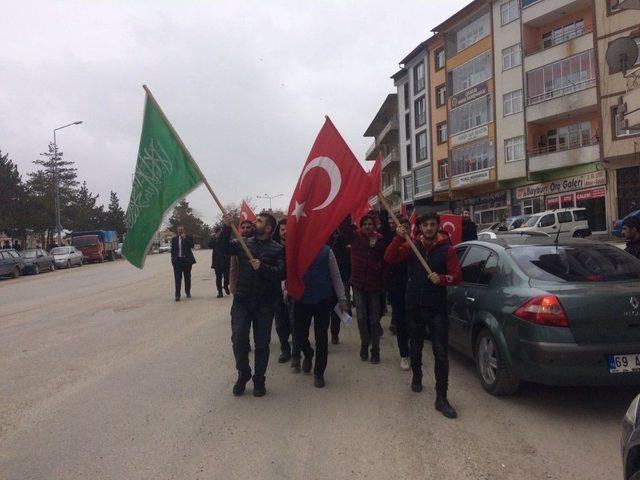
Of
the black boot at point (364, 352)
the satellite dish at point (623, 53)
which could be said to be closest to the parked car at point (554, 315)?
the black boot at point (364, 352)

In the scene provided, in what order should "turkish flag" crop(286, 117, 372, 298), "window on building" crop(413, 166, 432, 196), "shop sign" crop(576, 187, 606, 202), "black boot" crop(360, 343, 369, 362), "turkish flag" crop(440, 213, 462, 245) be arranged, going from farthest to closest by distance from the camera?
"window on building" crop(413, 166, 432, 196)
"shop sign" crop(576, 187, 606, 202)
"turkish flag" crop(440, 213, 462, 245)
"black boot" crop(360, 343, 369, 362)
"turkish flag" crop(286, 117, 372, 298)

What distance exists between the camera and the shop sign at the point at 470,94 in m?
37.5

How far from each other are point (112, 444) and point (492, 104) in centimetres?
3699

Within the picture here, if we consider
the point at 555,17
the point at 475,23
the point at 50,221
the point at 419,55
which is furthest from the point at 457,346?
the point at 50,221

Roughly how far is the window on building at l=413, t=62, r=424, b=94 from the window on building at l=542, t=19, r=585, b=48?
557 inches

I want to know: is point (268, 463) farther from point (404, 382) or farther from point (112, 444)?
point (404, 382)

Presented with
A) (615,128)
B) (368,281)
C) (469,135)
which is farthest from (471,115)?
(368,281)

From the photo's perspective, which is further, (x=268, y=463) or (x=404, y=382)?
(x=404, y=382)

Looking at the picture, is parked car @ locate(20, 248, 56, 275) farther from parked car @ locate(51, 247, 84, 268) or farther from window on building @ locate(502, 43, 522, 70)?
window on building @ locate(502, 43, 522, 70)

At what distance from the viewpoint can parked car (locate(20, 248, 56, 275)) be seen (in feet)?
98.7

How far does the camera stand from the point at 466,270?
5684mm

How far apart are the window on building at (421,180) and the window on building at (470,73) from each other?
7.73 meters

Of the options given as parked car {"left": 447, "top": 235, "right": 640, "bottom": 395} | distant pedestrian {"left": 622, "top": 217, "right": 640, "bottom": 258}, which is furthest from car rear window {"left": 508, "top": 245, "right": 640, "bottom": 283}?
distant pedestrian {"left": 622, "top": 217, "right": 640, "bottom": 258}

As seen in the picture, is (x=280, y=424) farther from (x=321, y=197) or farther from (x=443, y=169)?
(x=443, y=169)
